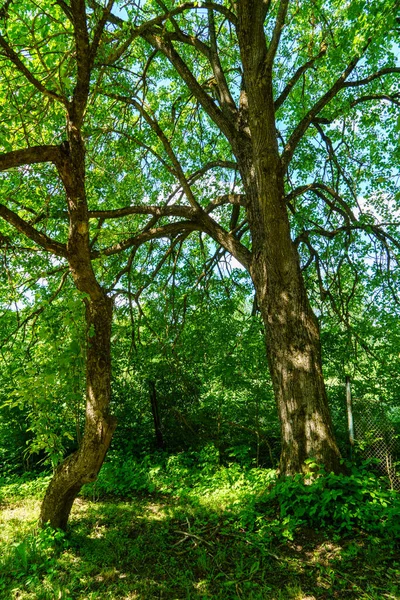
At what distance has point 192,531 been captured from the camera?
4984 millimetres

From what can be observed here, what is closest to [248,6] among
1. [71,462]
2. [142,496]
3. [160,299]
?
[160,299]

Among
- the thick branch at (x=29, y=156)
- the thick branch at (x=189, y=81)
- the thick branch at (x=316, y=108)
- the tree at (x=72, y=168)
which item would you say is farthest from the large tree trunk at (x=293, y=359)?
the thick branch at (x=29, y=156)

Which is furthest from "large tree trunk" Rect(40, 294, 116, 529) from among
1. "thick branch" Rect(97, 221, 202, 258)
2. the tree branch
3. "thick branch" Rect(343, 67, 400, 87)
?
"thick branch" Rect(343, 67, 400, 87)

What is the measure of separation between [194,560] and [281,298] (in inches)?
125

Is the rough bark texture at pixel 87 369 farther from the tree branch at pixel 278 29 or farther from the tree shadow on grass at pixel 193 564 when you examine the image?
the tree branch at pixel 278 29

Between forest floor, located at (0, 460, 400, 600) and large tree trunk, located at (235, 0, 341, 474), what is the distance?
955 millimetres

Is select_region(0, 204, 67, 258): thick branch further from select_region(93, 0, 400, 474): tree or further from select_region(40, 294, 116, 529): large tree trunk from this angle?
select_region(93, 0, 400, 474): tree

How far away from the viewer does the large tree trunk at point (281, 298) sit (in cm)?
520

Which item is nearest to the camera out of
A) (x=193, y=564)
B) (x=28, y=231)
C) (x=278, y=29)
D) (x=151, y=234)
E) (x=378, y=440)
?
(x=28, y=231)

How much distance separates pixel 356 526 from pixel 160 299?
5.34 m

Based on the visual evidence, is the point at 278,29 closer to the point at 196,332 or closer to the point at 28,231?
the point at 28,231

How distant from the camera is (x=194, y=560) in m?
4.31

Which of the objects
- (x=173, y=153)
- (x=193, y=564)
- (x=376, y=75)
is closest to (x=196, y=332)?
(x=173, y=153)

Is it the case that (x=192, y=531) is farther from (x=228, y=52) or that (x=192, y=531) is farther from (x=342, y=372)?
(x=228, y=52)
